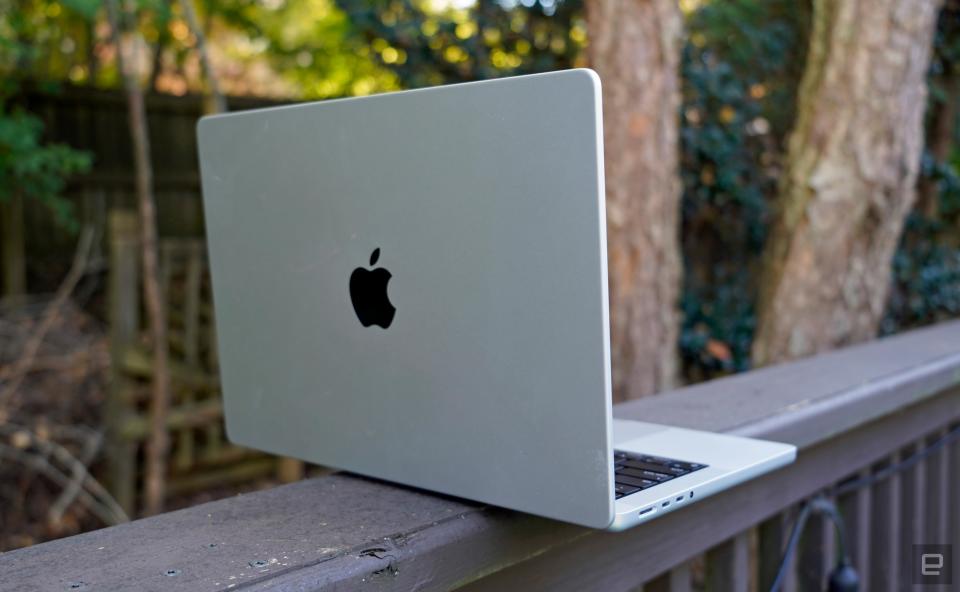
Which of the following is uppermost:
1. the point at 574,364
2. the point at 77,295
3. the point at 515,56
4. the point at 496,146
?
the point at 515,56

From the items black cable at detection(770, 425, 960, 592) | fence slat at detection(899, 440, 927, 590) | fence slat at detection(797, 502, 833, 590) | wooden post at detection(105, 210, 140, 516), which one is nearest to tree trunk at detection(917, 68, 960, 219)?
fence slat at detection(899, 440, 927, 590)

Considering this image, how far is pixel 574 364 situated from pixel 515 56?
2.92 m

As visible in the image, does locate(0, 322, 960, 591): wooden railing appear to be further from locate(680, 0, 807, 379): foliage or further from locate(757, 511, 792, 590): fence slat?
locate(680, 0, 807, 379): foliage

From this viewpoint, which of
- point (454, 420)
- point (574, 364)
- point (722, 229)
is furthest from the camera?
point (722, 229)

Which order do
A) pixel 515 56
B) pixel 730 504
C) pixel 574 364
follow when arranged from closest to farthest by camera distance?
1. pixel 574 364
2. pixel 730 504
3. pixel 515 56

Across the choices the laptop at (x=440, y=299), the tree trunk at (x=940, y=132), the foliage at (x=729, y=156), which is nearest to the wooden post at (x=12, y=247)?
the foliage at (x=729, y=156)

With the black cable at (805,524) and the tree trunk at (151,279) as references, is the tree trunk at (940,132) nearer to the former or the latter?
the black cable at (805,524)

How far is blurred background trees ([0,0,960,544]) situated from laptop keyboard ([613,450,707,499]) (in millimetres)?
1576

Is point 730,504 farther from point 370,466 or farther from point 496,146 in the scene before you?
point 496,146

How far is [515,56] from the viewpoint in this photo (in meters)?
3.46

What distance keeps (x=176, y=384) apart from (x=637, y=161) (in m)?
2.58

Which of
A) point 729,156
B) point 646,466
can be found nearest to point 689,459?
point 646,466

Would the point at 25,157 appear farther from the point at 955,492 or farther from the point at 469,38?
the point at 955,492

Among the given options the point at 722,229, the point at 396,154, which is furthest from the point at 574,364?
the point at 722,229
